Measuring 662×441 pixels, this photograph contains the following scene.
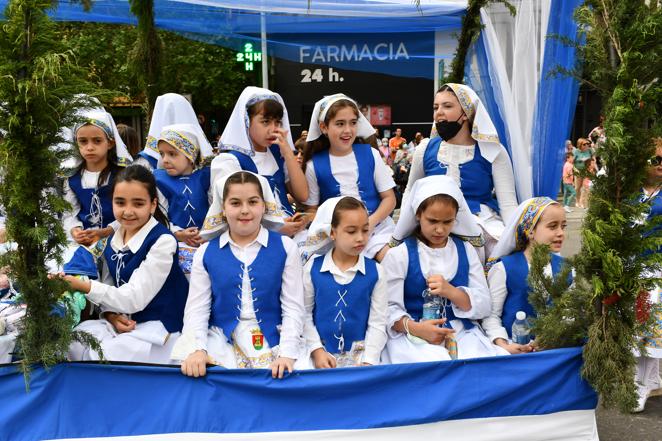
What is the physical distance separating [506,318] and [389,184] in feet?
4.30

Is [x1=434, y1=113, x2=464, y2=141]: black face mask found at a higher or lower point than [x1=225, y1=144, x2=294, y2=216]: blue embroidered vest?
higher

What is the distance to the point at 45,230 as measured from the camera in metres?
2.62

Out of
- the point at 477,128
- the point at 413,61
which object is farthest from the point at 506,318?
the point at 413,61

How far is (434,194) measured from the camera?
11.4 feet

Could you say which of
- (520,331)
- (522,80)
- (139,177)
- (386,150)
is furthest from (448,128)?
(386,150)

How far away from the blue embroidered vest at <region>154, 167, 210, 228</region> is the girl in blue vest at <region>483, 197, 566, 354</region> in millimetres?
1861

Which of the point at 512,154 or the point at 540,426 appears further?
the point at 512,154

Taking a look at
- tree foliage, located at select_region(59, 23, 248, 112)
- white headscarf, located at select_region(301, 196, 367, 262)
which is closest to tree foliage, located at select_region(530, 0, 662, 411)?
white headscarf, located at select_region(301, 196, 367, 262)

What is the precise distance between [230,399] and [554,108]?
2631mm

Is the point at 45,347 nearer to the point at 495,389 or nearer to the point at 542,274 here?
the point at 495,389

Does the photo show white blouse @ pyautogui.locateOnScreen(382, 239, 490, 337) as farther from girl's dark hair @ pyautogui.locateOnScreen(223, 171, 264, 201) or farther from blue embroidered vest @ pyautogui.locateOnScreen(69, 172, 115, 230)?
blue embroidered vest @ pyautogui.locateOnScreen(69, 172, 115, 230)

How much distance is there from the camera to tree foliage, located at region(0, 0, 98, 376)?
2557 millimetres

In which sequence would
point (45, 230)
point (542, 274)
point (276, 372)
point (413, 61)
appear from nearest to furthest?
1. point (45, 230)
2. point (276, 372)
3. point (542, 274)
4. point (413, 61)

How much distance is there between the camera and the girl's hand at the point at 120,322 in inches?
131
